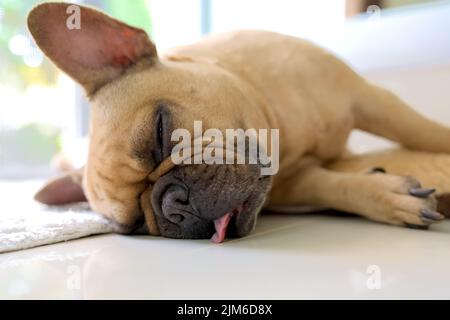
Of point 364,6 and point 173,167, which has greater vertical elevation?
point 364,6

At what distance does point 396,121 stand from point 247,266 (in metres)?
0.81

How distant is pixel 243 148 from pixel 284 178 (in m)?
0.46

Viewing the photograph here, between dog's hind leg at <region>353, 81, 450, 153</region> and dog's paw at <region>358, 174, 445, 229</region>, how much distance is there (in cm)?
27

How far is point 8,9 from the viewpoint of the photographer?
2893 millimetres

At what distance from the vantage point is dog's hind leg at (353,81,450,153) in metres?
1.54

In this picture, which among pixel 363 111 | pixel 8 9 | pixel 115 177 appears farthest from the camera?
pixel 8 9

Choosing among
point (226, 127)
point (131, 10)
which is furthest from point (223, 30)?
point (226, 127)

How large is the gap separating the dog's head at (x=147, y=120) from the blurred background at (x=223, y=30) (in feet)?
2.59

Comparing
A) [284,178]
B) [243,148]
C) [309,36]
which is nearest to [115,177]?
[243,148]

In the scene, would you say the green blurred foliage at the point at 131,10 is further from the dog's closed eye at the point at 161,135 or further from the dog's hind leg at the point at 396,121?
the dog's closed eye at the point at 161,135

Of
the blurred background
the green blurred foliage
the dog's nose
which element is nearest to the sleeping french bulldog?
the dog's nose

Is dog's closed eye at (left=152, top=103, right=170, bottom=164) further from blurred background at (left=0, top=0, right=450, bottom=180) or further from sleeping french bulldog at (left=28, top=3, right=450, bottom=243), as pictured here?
blurred background at (left=0, top=0, right=450, bottom=180)

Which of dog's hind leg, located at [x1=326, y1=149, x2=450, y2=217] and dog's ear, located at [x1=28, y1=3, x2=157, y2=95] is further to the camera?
dog's hind leg, located at [x1=326, y1=149, x2=450, y2=217]

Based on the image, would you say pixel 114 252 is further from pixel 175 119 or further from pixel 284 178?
pixel 284 178
